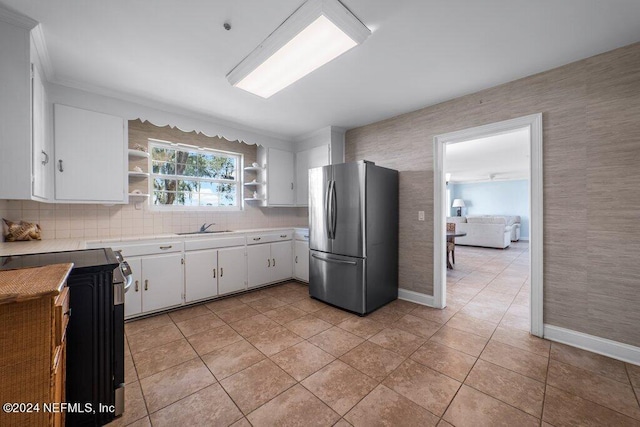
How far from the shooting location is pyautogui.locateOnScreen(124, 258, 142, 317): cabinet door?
8.71 feet

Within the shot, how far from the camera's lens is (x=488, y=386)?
172cm

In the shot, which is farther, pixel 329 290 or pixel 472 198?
pixel 472 198

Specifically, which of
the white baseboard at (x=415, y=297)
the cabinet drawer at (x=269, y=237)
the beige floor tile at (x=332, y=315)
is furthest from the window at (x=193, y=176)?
the white baseboard at (x=415, y=297)

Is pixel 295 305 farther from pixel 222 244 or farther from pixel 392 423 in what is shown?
pixel 392 423

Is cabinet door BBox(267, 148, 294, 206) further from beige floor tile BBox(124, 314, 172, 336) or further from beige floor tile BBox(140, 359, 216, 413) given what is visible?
beige floor tile BBox(140, 359, 216, 413)

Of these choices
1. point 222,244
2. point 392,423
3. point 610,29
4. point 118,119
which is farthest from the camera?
point 222,244

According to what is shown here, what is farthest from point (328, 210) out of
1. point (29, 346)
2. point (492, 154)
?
point (492, 154)

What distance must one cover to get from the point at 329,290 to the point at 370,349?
3.43 feet

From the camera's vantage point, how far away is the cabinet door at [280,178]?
165 inches

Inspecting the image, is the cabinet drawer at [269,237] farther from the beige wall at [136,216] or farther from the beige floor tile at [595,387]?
the beige floor tile at [595,387]

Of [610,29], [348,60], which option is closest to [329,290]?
[348,60]

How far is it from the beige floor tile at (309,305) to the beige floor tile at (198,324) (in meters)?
0.92

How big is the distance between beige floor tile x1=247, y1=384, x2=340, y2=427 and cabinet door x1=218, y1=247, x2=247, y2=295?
6.64ft

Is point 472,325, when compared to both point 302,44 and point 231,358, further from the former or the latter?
point 302,44
